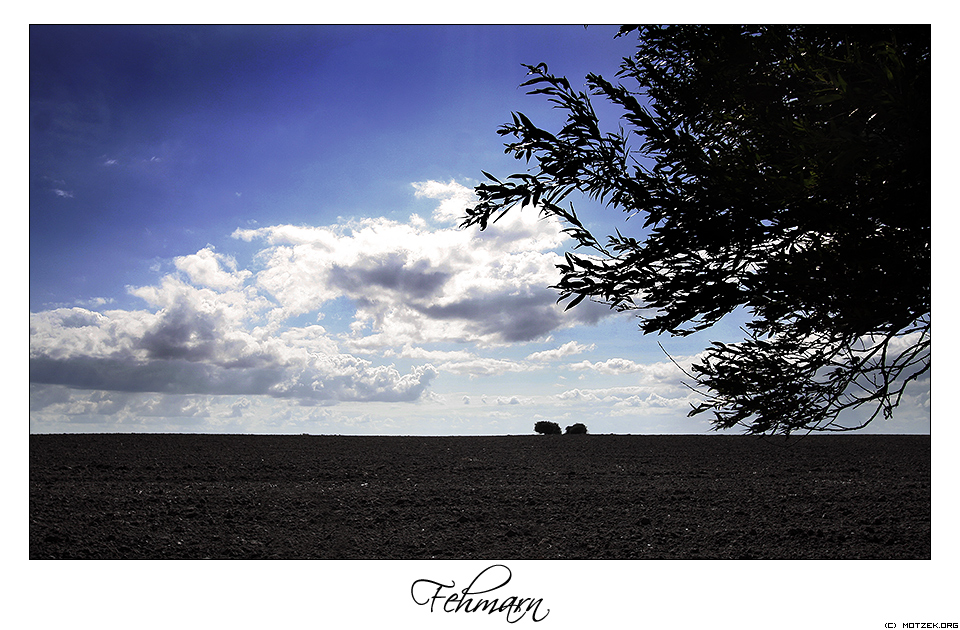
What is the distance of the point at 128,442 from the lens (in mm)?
12836

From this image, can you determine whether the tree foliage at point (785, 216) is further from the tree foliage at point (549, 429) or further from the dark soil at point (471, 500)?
the tree foliage at point (549, 429)

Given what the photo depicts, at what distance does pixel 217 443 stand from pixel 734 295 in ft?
A: 41.1

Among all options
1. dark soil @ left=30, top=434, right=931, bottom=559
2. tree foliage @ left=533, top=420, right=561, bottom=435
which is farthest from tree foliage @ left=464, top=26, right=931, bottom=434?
tree foliage @ left=533, top=420, right=561, bottom=435

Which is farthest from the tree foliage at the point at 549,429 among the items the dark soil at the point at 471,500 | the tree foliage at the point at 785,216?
the tree foliage at the point at 785,216

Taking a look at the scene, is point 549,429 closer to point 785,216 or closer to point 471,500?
point 471,500

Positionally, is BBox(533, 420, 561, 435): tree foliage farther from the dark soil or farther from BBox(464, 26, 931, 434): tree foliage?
BBox(464, 26, 931, 434): tree foliage

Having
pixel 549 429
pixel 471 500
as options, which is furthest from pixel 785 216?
pixel 549 429

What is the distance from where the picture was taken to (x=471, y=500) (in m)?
8.48

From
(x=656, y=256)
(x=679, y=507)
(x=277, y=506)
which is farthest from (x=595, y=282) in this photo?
(x=277, y=506)

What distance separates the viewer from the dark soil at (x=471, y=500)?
6.54m

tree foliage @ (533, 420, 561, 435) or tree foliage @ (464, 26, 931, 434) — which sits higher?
tree foliage @ (464, 26, 931, 434)

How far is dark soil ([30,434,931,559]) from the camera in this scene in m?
6.54

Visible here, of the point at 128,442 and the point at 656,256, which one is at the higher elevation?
the point at 656,256

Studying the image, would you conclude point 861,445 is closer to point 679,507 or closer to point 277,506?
point 679,507
